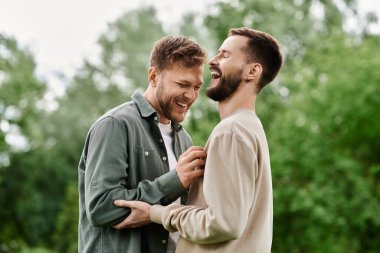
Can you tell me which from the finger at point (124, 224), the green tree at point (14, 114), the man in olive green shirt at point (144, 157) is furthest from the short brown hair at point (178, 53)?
the green tree at point (14, 114)

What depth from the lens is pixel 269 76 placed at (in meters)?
3.40

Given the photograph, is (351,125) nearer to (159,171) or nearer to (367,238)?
(367,238)

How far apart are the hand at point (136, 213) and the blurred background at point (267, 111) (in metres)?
11.2

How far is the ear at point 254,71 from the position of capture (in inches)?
131

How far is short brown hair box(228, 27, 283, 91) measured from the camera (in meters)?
3.37

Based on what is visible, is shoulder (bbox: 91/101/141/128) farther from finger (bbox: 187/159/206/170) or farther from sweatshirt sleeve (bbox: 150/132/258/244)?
sweatshirt sleeve (bbox: 150/132/258/244)

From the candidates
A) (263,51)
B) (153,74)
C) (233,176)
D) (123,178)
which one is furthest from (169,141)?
(233,176)

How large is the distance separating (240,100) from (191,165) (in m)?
0.39

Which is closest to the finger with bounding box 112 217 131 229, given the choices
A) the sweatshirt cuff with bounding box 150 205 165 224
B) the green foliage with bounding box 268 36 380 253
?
the sweatshirt cuff with bounding box 150 205 165 224

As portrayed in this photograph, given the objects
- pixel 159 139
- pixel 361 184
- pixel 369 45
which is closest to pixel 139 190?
pixel 159 139

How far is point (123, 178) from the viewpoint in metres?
3.56

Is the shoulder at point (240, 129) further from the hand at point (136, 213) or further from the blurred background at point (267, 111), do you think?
the blurred background at point (267, 111)

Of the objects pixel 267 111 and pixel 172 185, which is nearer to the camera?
pixel 172 185

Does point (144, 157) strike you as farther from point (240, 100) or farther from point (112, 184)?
point (240, 100)
